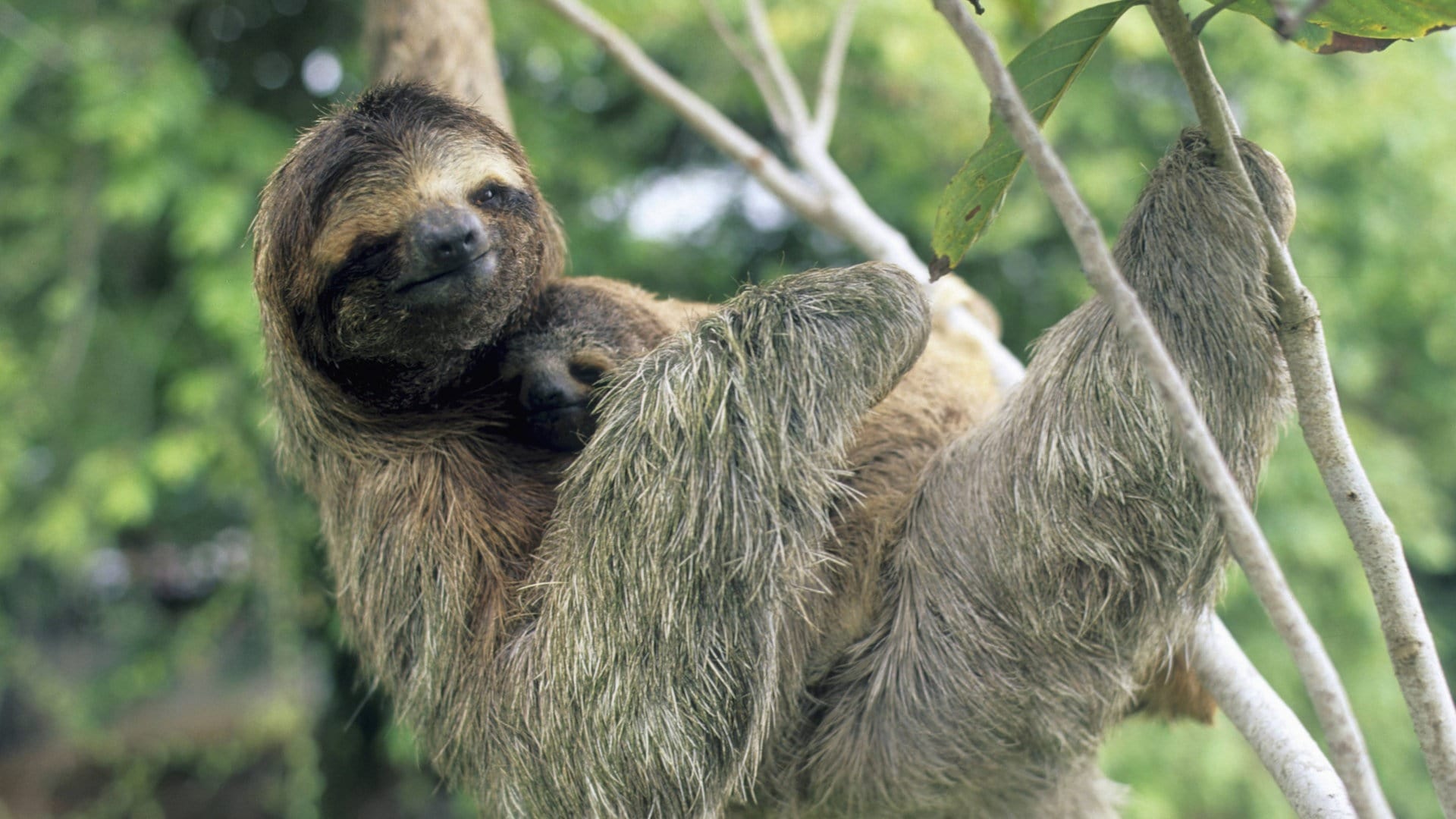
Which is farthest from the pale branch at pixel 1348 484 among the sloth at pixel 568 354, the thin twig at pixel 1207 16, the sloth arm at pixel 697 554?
the sloth at pixel 568 354

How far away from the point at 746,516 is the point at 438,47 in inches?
114

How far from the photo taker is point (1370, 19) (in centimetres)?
216

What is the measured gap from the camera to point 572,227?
8273 mm

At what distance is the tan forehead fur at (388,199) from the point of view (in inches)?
111

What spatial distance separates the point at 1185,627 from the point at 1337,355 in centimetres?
686

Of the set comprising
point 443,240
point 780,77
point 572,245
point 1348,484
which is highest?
point 780,77

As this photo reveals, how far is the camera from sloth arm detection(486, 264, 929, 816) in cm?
262

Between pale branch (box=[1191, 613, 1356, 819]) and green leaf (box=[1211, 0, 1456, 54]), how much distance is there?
1.51 metres

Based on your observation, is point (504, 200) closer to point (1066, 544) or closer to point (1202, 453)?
point (1066, 544)

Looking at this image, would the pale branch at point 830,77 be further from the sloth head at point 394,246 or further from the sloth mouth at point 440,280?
the sloth mouth at point 440,280

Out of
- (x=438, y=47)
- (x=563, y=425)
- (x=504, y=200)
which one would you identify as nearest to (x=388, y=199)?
(x=504, y=200)

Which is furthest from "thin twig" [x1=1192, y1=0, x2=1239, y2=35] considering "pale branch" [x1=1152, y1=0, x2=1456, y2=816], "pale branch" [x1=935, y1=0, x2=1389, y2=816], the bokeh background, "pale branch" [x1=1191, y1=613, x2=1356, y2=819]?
the bokeh background

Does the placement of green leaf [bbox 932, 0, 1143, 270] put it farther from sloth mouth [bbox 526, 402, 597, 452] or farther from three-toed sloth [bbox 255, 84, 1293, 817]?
sloth mouth [bbox 526, 402, 597, 452]

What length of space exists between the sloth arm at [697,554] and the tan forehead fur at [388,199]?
76 centimetres
